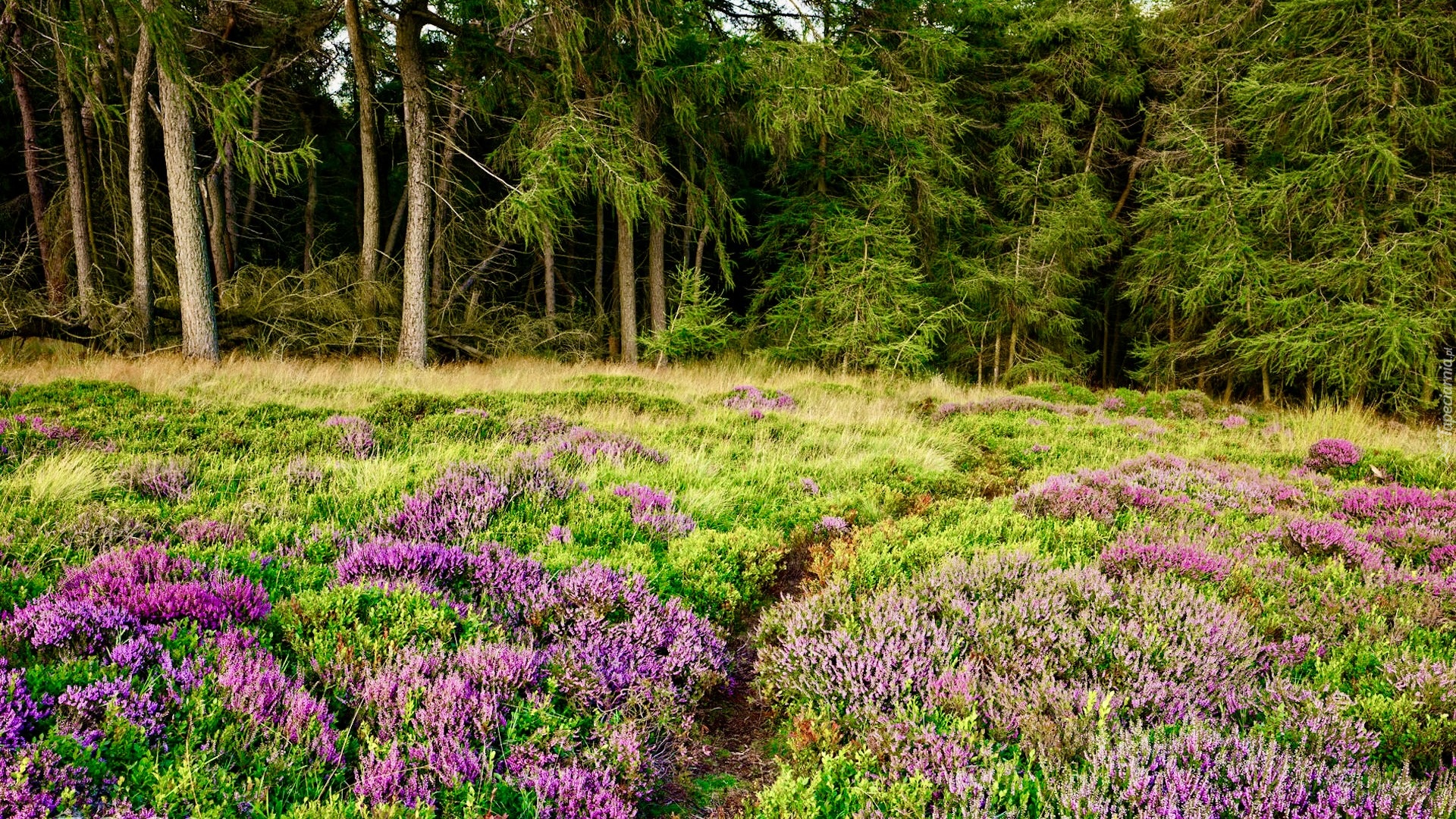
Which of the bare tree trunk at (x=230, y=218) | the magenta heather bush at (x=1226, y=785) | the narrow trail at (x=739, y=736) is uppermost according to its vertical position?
the bare tree trunk at (x=230, y=218)

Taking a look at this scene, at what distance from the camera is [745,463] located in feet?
23.1

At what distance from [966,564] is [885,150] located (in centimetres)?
1680

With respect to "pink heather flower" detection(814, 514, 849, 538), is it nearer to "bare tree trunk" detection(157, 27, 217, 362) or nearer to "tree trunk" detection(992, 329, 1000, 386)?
"bare tree trunk" detection(157, 27, 217, 362)

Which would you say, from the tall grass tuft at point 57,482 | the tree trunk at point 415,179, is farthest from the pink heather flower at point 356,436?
the tree trunk at point 415,179

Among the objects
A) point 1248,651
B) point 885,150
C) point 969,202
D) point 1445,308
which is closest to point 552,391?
point 1248,651

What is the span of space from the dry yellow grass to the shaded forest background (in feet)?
3.79

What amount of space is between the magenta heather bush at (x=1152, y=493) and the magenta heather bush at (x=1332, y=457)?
56.8 inches

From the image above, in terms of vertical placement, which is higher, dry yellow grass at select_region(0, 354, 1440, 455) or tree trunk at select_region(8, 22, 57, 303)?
tree trunk at select_region(8, 22, 57, 303)

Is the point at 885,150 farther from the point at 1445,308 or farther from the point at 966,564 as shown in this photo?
the point at 966,564

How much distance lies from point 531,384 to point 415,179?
205 inches

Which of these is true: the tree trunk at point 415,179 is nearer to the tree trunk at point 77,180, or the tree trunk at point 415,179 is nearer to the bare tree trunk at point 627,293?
the bare tree trunk at point 627,293

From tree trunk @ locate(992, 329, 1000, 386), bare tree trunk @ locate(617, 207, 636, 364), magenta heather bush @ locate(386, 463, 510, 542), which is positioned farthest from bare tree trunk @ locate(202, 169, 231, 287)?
tree trunk @ locate(992, 329, 1000, 386)

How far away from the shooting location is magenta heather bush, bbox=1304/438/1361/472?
309 inches

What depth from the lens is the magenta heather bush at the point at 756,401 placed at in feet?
35.0
